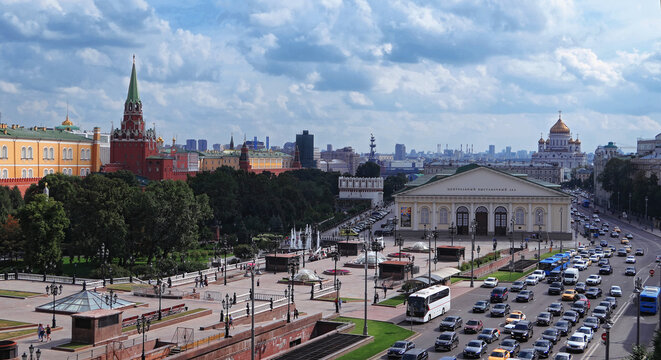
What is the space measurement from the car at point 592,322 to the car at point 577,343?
400 centimetres

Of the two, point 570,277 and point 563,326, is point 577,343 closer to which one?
point 563,326

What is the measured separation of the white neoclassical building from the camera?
107m

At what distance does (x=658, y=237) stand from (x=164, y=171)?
299 feet

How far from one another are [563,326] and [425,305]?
28.3ft

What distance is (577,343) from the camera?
40.4 metres

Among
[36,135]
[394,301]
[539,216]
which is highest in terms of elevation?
[36,135]

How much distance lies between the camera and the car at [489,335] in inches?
1651

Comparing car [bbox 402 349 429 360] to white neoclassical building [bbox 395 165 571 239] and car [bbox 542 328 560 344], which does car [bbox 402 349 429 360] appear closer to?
car [bbox 542 328 560 344]

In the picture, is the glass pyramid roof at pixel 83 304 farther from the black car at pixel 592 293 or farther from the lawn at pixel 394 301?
the black car at pixel 592 293

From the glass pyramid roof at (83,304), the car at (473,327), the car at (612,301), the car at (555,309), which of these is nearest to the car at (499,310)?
the car at (555,309)

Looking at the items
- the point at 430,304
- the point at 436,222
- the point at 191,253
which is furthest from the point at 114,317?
the point at 436,222

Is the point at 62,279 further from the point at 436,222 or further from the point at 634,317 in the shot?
the point at 436,222

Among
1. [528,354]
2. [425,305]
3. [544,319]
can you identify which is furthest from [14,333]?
[544,319]

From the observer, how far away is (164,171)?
488 feet
